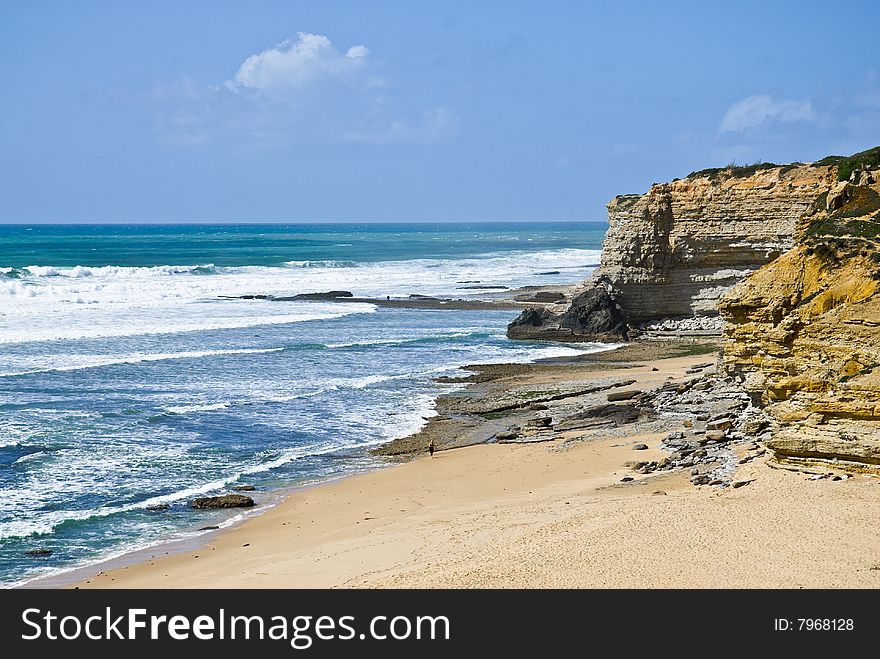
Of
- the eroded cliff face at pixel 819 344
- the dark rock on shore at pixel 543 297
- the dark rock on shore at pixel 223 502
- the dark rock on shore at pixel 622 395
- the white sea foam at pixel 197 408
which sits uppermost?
the eroded cliff face at pixel 819 344

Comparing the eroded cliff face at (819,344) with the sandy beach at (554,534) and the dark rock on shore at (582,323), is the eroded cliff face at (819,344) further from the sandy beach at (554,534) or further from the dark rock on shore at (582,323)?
the dark rock on shore at (582,323)

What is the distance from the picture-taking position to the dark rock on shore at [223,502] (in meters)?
18.4

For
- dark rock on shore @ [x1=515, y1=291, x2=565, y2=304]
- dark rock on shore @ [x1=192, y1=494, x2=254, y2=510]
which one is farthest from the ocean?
dark rock on shore @ [x1=515, y1=291, x2=565, y2=304]

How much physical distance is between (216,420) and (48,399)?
5318mm

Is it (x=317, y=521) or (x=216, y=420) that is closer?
(x=317, y=521)

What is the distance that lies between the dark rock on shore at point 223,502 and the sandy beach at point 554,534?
556 millimetres

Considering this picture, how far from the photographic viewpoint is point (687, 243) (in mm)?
38812

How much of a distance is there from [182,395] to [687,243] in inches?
807

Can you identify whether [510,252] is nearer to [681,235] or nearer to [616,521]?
[681,235]

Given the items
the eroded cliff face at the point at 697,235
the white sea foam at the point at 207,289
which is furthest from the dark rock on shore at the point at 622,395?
the white sea foam at the point at 207,289

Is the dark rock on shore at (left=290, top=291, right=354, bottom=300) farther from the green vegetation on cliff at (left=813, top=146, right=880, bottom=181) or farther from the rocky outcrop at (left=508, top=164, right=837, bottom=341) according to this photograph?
the green vegetation on cliff at (left=813, top=146, right=880, bottom=181)
